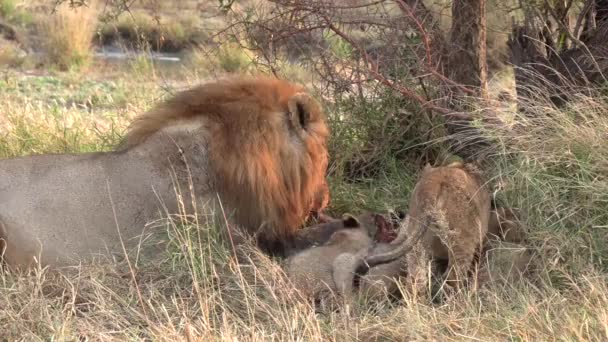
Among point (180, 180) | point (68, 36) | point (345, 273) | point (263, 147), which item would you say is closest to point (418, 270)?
point (345, 273)

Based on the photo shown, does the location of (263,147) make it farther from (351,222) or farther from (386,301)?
(386,301)

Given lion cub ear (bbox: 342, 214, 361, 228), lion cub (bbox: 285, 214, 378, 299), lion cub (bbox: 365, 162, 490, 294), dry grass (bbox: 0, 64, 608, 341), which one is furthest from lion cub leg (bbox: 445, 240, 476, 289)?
lion cub ear (bbox: 342, 214, 361, 228)

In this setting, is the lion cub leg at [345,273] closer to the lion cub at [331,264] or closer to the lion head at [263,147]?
the lion cub at [331,264]

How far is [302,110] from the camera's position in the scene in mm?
3756

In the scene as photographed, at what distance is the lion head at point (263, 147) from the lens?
369 centimetres

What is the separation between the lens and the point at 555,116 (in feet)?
13.3

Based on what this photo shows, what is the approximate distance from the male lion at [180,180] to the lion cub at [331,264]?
26 centimetres

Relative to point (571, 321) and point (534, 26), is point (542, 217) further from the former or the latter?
point (534, 26)

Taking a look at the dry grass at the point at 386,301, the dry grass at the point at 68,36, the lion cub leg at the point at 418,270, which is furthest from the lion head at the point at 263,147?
the dry grass at the point at 68,36

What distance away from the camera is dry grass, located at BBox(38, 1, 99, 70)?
43.0ft

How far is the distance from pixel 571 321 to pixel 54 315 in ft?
5.50

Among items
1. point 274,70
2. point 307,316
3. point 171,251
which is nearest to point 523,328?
point 307,316

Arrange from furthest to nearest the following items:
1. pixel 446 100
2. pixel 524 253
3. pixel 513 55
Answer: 1. pixel 513 55
2. pixel 446 100
3. pixel 524 253

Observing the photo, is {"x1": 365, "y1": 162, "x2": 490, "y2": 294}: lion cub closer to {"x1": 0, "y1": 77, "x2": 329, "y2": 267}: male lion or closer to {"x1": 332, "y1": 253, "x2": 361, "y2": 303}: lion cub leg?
{"x1": 332, "y1": 253, "x2": 361, "y2": 303}: lion cub leg
